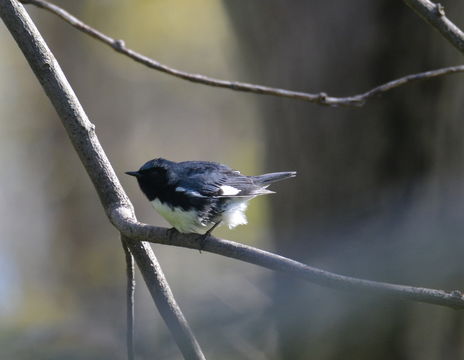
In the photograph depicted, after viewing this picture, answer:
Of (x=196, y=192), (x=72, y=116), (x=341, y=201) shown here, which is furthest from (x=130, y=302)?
(x=341, y=201)

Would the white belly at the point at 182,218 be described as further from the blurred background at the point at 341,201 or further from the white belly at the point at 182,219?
the blurred background at the point at 341,201

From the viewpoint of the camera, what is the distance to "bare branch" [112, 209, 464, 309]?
6.27 ft

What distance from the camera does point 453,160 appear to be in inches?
173

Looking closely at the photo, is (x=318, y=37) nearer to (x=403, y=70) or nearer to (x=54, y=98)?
(x=403, y=70)

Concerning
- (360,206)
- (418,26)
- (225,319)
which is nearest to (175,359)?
(225,319)

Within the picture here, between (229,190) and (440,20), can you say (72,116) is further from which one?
(440,20)

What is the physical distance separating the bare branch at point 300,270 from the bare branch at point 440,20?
1.13 metres

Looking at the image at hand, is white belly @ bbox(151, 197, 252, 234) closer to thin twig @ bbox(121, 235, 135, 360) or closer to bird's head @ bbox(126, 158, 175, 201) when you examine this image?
bird's head @ bbox(126, 158, 175, 201)

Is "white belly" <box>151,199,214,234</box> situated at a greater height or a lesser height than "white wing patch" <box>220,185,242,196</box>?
lesser

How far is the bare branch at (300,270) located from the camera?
191cm

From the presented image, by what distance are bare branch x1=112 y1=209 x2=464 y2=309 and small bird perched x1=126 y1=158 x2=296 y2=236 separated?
2.63 ft

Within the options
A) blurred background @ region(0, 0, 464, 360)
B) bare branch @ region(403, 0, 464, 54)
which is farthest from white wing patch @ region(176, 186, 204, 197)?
bare branch @ region(403, 0, 464, 54)

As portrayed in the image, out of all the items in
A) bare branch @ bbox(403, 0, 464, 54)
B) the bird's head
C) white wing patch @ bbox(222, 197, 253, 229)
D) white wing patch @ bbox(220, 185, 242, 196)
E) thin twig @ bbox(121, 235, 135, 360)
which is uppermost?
bare branch @ bbox(403, 0, 464, 54)

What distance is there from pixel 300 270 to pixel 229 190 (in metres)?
1.70
